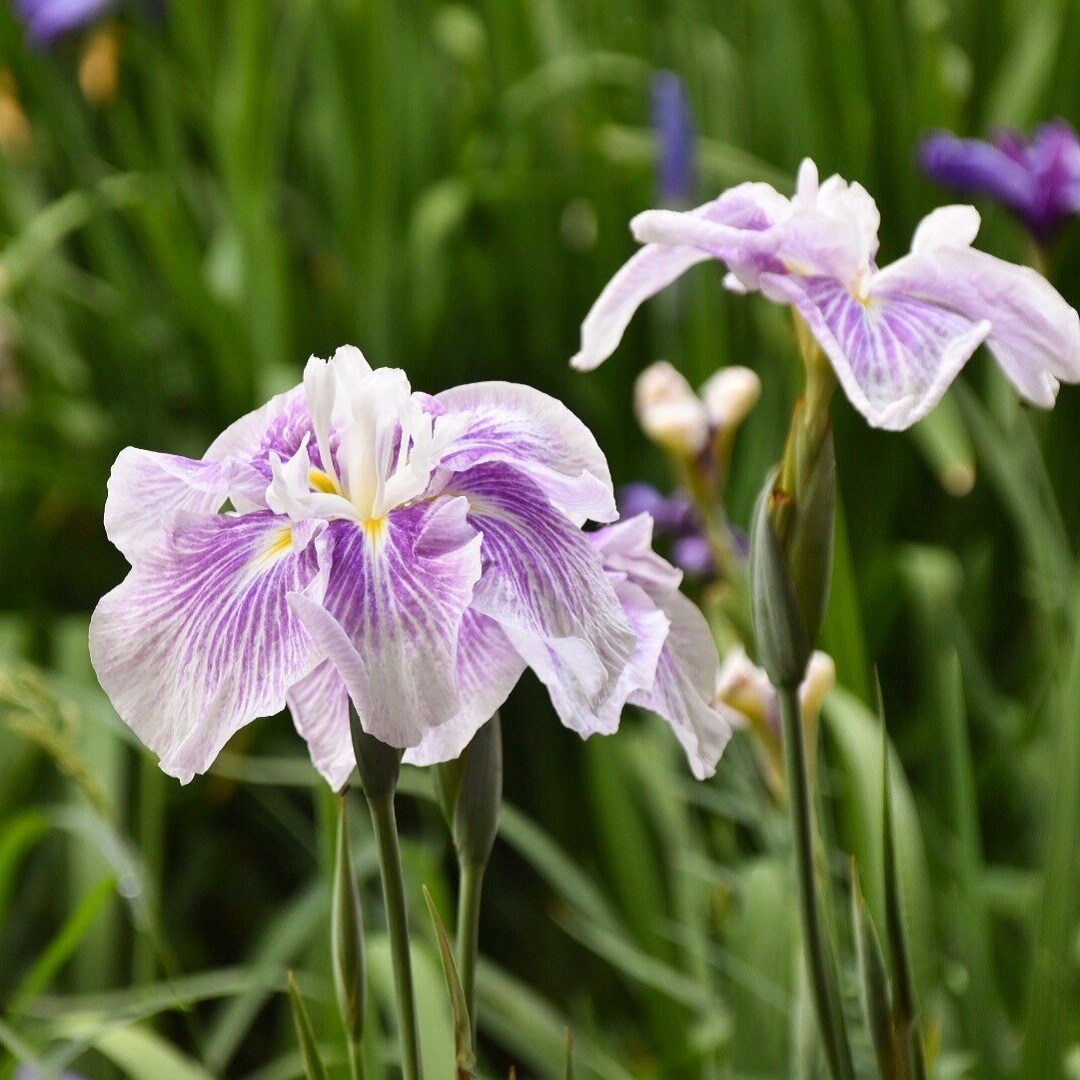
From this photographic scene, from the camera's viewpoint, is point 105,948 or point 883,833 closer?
point 883,833

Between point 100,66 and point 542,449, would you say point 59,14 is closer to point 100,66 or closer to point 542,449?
point 100,66

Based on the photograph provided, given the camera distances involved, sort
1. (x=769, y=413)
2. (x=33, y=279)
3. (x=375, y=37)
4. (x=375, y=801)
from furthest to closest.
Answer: (x=33, y=279), (x=375, y=37), (x=769, y=413), (x=375, y=801)

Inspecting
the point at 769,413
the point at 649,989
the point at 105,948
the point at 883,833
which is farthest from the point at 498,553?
the point at 769,413

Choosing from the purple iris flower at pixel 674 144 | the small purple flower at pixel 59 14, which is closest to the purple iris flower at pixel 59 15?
the small purple flower at pixel 59 14

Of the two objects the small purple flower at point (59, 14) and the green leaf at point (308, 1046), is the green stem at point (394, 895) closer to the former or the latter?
the green leaf at point (308, 1046)

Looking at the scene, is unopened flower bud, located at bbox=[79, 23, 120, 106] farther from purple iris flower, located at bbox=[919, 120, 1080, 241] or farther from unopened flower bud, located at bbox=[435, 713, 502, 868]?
unopened flower bud, located at bbox=[435, 713, 502, 868]

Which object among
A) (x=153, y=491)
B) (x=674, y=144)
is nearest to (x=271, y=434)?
(x=153, y=491)

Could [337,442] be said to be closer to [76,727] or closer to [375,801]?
[375,801]
